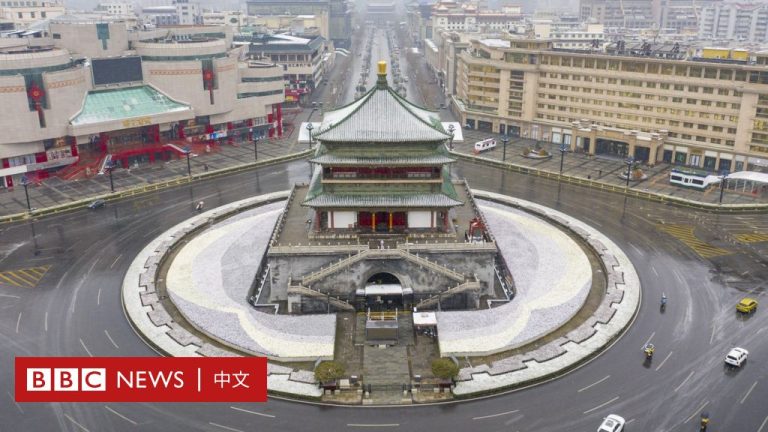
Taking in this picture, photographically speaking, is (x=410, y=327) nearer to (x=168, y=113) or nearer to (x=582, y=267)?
(x=582, y=267)

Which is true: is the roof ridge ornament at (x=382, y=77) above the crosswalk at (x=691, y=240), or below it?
above

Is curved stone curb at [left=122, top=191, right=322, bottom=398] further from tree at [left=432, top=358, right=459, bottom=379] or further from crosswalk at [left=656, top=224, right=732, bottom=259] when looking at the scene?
crosswalk at [left=656, top=224, right=732, bottom=259]

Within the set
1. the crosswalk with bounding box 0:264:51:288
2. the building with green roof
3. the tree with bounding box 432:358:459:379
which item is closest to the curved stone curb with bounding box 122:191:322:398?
the tree with bounding box 432:358:459:379

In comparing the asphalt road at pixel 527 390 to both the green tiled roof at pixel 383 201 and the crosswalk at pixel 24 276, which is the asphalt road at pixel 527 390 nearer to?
the crosswalk at pixel 24 276

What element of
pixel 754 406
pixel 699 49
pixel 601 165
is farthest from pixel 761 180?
pixel 754 406

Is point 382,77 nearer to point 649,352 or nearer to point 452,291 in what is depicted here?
point 452,291

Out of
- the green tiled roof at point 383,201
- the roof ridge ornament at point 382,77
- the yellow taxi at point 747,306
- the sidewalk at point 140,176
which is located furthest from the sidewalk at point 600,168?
the roof ridge ornament at point 382,77

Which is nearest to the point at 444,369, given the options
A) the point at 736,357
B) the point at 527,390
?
the point at 527,390
